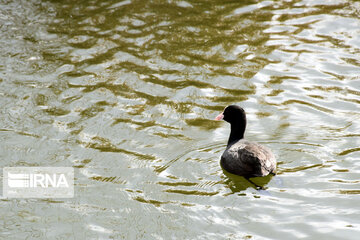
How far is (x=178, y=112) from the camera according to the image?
355 inches

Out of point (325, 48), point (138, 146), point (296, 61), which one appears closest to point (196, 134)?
point (138, 146)

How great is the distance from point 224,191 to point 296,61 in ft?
15.5

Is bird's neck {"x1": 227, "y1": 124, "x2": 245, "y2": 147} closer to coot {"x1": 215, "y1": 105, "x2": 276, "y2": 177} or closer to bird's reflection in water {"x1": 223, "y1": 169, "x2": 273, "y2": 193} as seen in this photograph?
coot {"x1": 215, "y1": 105, "x2": 276, "y2": 177}

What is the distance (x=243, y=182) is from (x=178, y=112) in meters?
2.32

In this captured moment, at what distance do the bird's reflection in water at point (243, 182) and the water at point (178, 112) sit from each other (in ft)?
0.10

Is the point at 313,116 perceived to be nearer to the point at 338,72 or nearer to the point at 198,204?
the point at 338,72

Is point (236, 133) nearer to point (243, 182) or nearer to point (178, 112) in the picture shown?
point (243, 182)

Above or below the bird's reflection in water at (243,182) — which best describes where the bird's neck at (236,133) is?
above

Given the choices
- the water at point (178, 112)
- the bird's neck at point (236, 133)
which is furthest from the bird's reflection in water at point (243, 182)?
the bird's neck at point (236, 133)

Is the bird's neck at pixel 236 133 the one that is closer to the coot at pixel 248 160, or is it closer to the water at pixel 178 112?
the coot at pixel 248 160

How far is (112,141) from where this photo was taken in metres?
8.15

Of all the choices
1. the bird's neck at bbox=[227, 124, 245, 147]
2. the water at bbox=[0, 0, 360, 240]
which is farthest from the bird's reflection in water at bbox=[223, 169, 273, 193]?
the bird's neck at bbox=[227, 124, 245, 147]

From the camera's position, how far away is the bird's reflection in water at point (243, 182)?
6.89 meters

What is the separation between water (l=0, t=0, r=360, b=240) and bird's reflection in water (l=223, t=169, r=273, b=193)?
0.03 meters
